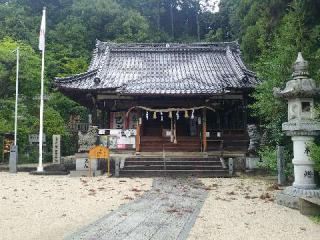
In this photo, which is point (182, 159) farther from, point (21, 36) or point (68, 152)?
point (21, 36)

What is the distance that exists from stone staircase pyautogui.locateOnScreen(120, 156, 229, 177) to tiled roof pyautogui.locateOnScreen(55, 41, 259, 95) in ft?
11.0

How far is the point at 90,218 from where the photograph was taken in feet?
23.8

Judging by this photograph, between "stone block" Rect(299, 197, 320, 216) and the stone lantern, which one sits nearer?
"stone block" Rect(299, 197, 320, 216)

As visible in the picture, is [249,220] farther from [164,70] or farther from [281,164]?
[164,70]

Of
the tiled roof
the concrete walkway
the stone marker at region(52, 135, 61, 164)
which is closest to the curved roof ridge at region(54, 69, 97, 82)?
the tiled roof

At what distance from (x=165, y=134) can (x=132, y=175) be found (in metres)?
5.15

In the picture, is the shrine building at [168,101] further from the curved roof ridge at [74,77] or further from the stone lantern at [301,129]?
the stone lantern at [301,129]

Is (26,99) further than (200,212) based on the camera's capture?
Yes

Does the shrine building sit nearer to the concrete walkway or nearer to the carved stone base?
the concrete walkway

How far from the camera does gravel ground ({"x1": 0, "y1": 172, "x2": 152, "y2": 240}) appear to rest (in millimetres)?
6441

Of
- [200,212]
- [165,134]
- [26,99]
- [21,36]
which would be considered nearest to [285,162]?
[200,212]

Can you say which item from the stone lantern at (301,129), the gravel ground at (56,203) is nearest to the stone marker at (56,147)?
the gravel ground at (56,203)

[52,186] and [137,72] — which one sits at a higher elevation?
[137,72]

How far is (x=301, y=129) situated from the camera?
8594 millimetres
